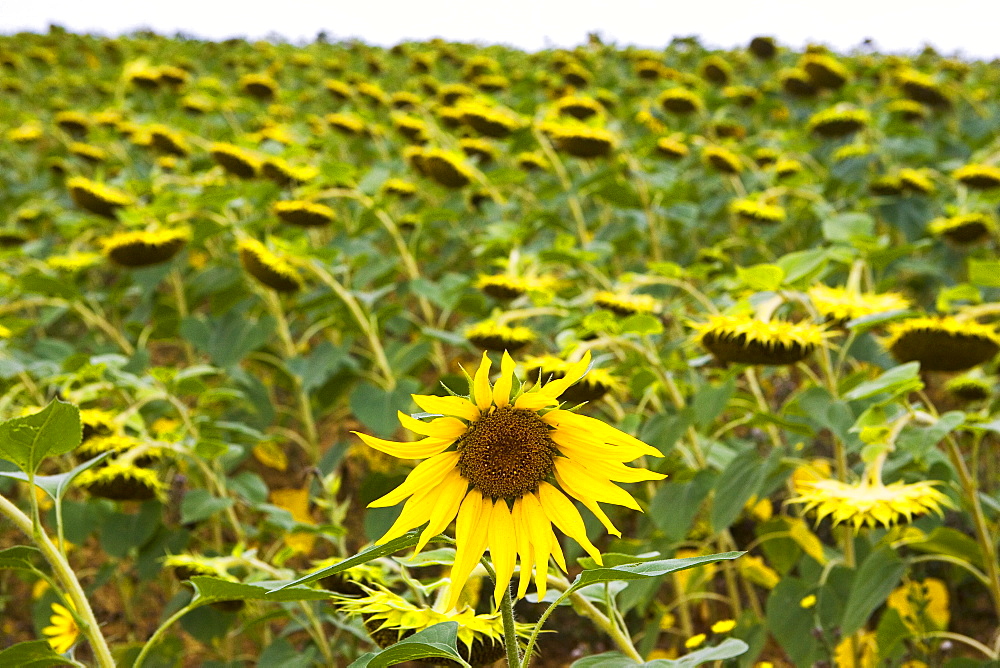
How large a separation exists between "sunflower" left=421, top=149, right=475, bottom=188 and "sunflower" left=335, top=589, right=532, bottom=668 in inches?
66.1

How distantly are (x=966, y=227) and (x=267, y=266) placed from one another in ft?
5.55

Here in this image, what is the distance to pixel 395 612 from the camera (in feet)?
2.81

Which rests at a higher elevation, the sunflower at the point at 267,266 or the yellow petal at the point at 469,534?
the sunflower at the point at 267,266

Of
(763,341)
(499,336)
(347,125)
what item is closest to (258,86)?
(347,125)

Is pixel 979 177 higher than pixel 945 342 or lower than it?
higher

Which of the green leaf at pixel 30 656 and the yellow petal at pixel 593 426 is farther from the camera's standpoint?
the green leaf at pixel 30 656

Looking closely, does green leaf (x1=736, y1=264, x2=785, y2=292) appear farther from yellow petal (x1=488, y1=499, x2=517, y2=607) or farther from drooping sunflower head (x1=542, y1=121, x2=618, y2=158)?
drooping sunflower head (x1=542, y1=121, x2=618, y2=158)

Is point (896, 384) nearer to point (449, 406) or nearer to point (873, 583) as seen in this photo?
point (873, 583)

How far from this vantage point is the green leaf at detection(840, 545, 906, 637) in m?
1.29

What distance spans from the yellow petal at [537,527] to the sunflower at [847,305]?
0.80 m

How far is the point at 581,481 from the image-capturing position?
714 mm

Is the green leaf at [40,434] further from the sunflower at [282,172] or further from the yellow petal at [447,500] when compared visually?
the sunflower at [282,172]

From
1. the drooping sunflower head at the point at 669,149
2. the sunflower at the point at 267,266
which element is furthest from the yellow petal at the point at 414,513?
the drooping sunflower head at the point at 669,149

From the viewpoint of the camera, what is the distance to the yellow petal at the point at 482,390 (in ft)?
2.22
